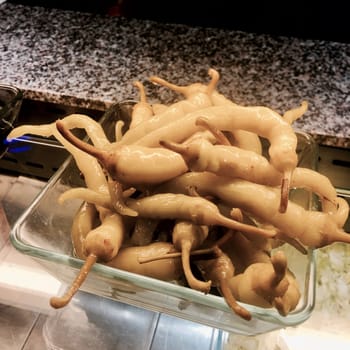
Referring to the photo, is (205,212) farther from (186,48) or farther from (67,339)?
(186,48)

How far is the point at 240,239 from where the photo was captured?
23.6 inches

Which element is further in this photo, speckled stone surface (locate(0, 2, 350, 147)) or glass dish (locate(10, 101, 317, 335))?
speckled stone surface (locate(0, 2, 350, 147))

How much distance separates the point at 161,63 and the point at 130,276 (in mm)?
715

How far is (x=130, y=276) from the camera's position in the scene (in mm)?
562

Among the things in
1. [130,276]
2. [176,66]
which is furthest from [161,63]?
[130,276]

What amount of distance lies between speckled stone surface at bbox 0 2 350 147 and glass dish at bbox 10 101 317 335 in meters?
0.31

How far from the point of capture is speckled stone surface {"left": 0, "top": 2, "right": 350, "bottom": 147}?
1017 millimetres

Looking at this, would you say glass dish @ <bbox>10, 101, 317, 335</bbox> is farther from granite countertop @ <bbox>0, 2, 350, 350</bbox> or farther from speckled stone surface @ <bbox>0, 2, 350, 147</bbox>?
speckled stone surface @ <bbox>0, 2, 350, 147</bbox>

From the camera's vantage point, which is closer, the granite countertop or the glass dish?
the glass dish

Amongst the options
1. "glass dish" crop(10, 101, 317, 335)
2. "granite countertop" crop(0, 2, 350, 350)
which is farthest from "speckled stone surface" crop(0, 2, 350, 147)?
"glass dish" crop(10, 101, 317, 335)

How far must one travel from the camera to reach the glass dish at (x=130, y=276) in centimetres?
55

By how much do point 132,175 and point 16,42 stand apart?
0.84 meters

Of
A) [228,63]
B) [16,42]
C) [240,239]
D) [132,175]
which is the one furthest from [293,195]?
[16,42]

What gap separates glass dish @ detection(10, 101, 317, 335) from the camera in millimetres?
555
